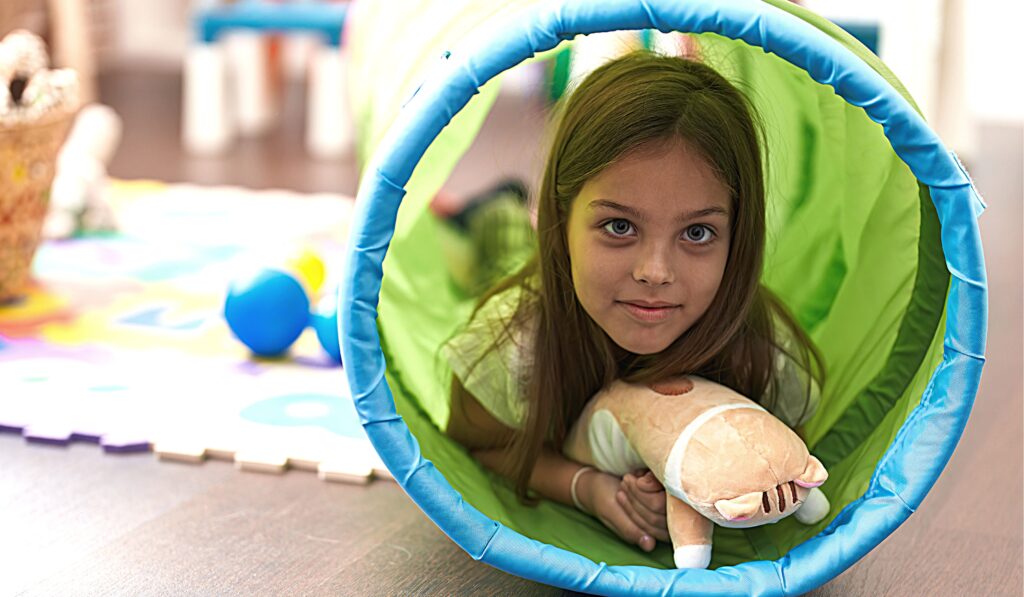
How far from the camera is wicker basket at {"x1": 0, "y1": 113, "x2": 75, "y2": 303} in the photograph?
5.34ft

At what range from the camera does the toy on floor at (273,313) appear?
1.48 metres

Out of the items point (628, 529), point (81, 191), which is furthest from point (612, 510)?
point (81, 191)

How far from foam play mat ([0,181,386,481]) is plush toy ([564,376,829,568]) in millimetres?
319

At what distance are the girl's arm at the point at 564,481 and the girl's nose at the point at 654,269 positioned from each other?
0.58 ft

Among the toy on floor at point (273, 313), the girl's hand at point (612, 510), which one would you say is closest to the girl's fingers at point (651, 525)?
the girl's hand at point (612, 510)

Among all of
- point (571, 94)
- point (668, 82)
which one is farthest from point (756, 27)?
point (571, 94)

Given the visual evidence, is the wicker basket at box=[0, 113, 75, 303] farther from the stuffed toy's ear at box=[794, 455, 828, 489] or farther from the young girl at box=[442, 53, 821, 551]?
the stuffed toy's ear at box=[794, 455, 828, 489]

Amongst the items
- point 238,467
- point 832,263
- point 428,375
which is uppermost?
point 832,263

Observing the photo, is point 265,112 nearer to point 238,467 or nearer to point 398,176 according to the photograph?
point 238,467

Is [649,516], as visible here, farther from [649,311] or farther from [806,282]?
[806,282]

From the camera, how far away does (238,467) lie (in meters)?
1.22

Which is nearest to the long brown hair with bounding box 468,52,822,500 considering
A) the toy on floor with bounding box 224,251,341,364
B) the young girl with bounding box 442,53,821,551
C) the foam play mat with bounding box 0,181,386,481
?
the young girl with bounding box 442,53,821,551

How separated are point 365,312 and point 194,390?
556 mm

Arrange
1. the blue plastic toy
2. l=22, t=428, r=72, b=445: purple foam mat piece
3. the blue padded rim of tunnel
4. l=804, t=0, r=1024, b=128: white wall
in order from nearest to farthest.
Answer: the blue padded rim of tunnel → l=22, t=428, r=72, b=445: purple foam mat piece → the blue plastic toy → l=804, t=0, r=1024, b=128: white wall
